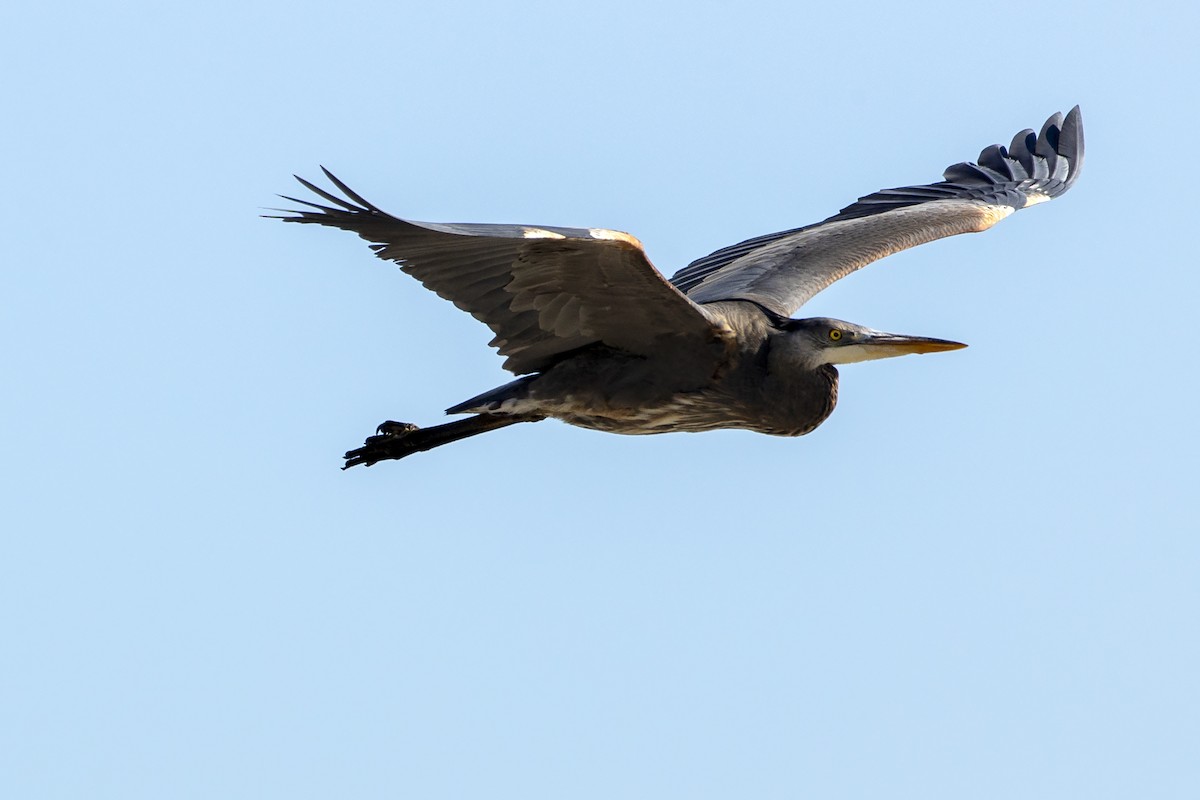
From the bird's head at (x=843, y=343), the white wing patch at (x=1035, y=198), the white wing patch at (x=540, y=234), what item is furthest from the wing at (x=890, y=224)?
the white wing patch at (x=540, y=234)

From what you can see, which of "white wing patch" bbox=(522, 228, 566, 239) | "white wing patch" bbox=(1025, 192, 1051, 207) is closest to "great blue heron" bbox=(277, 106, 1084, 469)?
"white wing patch" bbox=(522, 228, 566, 239)

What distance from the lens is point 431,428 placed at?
33.4ft

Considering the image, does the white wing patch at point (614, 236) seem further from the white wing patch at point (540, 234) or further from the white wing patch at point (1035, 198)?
the white wing patch at point (1035, 198)

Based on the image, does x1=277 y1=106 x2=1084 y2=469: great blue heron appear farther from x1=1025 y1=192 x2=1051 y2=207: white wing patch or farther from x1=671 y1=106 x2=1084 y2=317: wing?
x1=1025 y1=192 x2=1051 y2=207: white wing patch

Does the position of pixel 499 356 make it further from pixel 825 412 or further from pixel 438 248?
pixel 825 412

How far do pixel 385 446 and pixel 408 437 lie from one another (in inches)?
7.0

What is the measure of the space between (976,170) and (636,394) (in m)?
5.27

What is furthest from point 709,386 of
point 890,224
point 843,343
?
point 890,224

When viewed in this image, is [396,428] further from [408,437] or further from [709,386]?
[709,386]

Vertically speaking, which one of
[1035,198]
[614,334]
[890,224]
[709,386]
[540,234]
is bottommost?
[709,386]

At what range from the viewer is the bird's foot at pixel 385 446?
10.2 meters

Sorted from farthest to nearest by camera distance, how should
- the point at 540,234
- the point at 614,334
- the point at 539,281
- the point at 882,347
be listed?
the point at 882,347 → the point at 614,334 → the point at 539,281 → the point at 540,234

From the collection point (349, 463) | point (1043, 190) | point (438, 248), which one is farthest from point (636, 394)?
point (1043, 190)

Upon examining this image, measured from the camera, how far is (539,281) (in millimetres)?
8289
